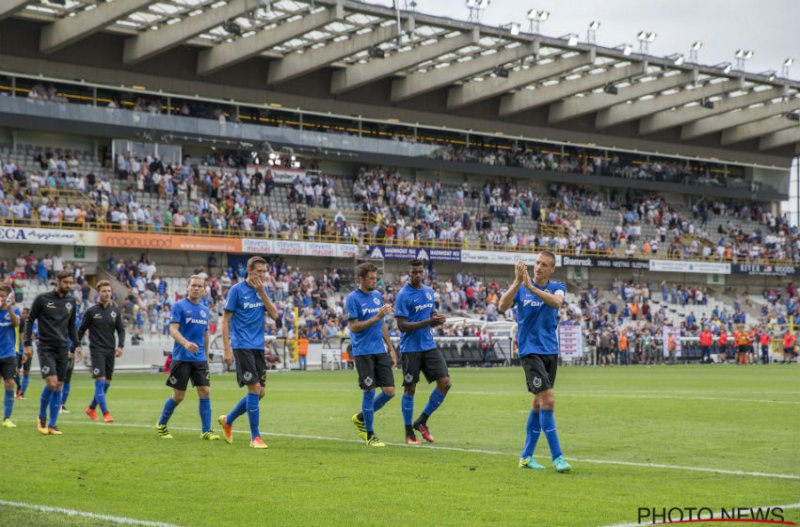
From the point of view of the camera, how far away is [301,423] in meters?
16.0

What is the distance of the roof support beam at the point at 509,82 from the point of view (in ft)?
173

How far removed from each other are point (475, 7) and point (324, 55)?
23.5 ft

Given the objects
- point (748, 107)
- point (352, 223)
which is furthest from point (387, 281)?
point (748, 107)

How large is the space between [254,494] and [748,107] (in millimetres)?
61465

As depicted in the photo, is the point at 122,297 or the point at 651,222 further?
the point at 651,222

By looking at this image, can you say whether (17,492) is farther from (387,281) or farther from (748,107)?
(748,107)

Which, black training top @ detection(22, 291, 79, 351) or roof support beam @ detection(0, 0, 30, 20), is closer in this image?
black training top @ detection(22, 291, 79, 351)

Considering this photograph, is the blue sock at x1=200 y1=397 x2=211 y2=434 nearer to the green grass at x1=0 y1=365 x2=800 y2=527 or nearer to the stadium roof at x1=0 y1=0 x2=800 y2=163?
the green grass at x1=0 y1=365 x2=800 y2=527

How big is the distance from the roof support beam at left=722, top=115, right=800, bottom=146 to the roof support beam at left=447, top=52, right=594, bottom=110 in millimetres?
19460

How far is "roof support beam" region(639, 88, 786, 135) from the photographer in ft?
200

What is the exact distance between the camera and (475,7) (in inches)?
1922

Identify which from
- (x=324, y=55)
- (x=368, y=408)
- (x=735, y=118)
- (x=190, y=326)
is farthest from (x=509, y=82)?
(x=368, y=408)

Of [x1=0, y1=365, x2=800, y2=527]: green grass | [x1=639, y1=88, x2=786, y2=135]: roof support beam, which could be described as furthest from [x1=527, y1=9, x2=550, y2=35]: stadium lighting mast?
[x1=0, y1=365, x2=800, y2=527]: green grass
